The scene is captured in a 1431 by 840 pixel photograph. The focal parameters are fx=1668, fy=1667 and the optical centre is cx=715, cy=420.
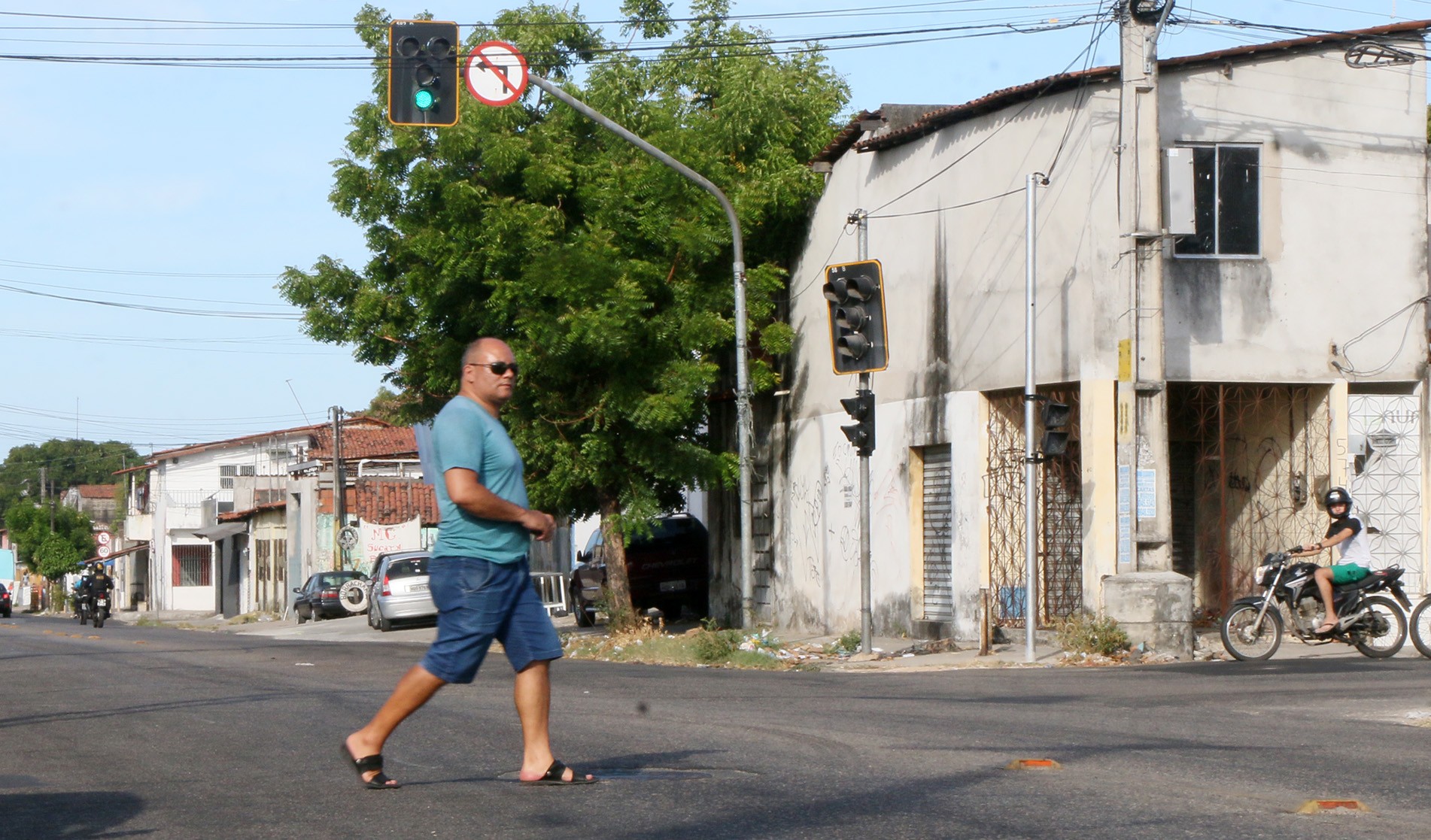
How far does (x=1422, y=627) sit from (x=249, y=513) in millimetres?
49377

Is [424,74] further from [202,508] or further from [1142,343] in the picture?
[202,508]

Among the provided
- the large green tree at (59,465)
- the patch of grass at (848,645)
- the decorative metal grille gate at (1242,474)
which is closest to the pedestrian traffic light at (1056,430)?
the decorative metal grille gate at (1242,474)

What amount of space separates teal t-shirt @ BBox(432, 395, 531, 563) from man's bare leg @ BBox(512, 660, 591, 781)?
48cm

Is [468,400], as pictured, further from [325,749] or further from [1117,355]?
[1117,355]

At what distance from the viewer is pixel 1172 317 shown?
1784 cm

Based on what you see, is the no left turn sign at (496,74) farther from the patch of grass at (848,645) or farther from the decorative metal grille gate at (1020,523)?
the patch of grass at (848,645)

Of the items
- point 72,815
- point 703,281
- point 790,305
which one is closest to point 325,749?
point 72,815

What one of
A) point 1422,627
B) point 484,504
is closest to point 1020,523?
point 1422,627

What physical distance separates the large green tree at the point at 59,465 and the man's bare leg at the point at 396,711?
123084mm

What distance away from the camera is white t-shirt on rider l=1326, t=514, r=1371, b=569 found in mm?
15492

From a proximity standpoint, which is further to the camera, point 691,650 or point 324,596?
point 324,596

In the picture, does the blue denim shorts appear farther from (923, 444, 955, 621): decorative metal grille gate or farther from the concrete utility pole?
(923, 444, 955, 621): decorative metal grille gate

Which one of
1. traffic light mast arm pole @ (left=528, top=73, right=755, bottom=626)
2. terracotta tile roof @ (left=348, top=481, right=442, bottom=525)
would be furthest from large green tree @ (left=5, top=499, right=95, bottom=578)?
traffic light mast arm pole @ (left=528, top=73, right=755, bottom=626)

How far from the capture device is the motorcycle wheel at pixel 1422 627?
15.1 metres
